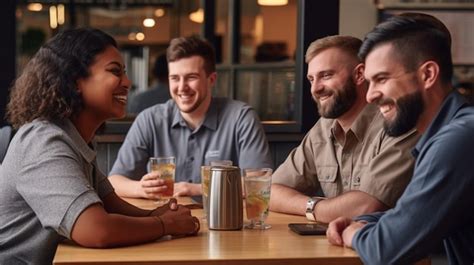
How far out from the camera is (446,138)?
200 cm

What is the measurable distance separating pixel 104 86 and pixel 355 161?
3.30 ft

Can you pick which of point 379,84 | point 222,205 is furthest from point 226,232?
point 379,84

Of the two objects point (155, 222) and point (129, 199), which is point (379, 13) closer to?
point (129, 199)

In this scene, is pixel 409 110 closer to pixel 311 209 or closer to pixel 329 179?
pixel 311 209

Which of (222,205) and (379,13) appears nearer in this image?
(222,205)

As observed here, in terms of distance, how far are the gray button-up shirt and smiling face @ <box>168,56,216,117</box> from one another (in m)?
0.05

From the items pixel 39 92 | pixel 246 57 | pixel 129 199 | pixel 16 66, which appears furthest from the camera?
pixel 246 57

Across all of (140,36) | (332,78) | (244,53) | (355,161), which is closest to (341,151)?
(355,161)

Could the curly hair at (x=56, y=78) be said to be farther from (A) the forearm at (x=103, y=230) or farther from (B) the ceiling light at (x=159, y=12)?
(B) the ceiling light at (x=159, y=12)

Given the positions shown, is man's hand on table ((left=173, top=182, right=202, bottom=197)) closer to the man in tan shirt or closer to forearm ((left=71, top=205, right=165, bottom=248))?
the man in tan shirt

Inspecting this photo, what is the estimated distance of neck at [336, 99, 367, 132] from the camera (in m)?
3.26

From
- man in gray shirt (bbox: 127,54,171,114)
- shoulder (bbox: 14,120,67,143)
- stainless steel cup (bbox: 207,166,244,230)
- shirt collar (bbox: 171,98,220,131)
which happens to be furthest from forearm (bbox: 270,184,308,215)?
man in gray shirt (bbox: 127,54,171,114)

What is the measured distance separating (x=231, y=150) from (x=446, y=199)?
2.16 m

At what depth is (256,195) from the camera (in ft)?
8.68
